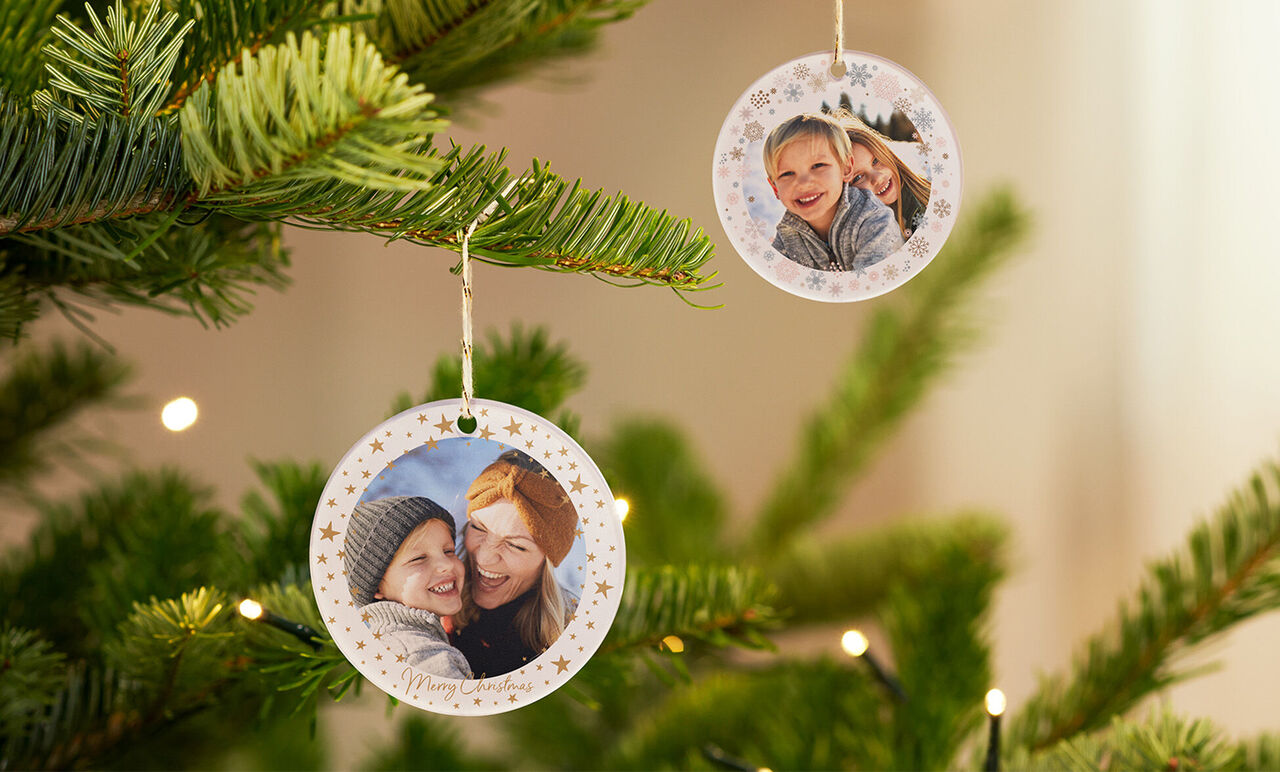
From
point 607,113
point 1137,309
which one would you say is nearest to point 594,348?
point 607,113

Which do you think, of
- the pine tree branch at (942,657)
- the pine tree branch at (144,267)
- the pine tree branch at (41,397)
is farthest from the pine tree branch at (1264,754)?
the pine tree branch at (41,397)

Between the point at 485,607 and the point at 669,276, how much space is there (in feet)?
0.40

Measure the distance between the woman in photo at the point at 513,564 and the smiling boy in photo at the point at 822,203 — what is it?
13cm

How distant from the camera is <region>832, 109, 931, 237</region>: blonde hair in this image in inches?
12.4

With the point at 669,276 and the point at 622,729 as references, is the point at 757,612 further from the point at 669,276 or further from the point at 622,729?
the point at 622,729

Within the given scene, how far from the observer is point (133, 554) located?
0.39 metres

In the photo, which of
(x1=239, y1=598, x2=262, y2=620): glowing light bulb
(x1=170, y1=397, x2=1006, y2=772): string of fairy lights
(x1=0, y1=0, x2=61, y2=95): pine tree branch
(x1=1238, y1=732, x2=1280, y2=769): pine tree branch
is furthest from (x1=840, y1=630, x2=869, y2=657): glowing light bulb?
(x1=0, y1=0, x2=61, y2=95): pine tree branch

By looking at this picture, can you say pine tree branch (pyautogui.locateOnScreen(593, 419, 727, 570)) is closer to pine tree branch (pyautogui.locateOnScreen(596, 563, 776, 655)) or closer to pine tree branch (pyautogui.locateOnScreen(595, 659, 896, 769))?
pine tree branch (pyautogui.locateOnScreen(595, 659, 896, 769))

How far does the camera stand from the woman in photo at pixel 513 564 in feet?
0.93

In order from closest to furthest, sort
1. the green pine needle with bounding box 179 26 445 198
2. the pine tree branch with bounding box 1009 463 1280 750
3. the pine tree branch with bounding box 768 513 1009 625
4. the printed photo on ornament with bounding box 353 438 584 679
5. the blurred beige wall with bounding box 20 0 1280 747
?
1. the green pine needle with bounding box 179 26 445 198
2. the printed photo on ornament with bounding box 353 438 584 679
3. the pine tree branch with bounding box 1009 463 1280 750
4. the pine tree branch with bounding box 768 513 1009 625
5. the blurred beige wall with bounding box 20 0 1280 747

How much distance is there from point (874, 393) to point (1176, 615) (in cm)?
28

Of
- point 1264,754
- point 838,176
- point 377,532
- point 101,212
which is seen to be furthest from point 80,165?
point 1264,754

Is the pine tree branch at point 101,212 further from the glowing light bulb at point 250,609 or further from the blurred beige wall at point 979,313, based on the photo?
the blurred beige wall at point 979,313

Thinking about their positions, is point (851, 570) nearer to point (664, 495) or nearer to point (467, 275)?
point (664, 495)
